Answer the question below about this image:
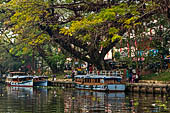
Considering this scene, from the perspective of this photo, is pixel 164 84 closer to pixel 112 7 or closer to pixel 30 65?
pixel 112 7

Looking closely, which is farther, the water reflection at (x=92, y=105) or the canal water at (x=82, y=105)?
the water reflection at (x=92, y=105)

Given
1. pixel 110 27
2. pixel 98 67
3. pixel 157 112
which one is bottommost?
pixel 157 112

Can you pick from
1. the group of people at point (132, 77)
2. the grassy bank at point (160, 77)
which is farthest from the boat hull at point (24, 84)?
the grassy bank at point (160, 77)

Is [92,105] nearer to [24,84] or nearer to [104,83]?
[104,83]

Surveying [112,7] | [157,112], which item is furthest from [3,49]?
[157,112]

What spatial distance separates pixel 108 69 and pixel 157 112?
2015 cm

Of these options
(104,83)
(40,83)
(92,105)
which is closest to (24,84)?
(40,83)

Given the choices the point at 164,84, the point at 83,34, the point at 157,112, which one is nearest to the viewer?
the point at 157,112

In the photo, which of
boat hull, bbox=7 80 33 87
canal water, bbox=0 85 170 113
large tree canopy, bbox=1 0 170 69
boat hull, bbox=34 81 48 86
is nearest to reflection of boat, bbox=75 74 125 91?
large tree canopy, bbox=1 0 170 69

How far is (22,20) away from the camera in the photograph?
30.2m

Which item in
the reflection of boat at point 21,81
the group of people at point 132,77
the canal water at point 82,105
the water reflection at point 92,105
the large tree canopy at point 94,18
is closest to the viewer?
the canal water at point 82,105

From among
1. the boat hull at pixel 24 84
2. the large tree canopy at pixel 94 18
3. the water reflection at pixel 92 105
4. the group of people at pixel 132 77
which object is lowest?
the boat hull at pixel 24 84

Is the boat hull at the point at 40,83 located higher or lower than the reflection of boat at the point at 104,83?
lower

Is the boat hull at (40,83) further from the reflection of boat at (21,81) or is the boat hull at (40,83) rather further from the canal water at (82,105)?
the canal water at (82,105)
